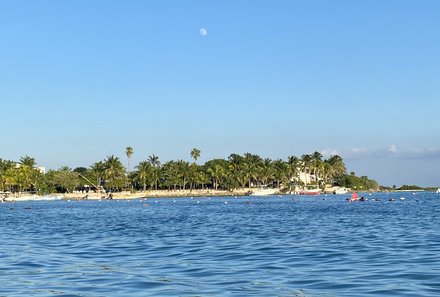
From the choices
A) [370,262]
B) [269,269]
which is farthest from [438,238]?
[269,269]

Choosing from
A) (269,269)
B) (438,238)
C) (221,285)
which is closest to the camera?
(221,285)

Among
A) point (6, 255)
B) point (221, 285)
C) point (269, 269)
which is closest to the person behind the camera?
Result: point (221, 285)

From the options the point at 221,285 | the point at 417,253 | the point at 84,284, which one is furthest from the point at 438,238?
the point at 84,284

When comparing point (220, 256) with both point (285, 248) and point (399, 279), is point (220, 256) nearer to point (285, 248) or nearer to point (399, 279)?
point (285, 248)

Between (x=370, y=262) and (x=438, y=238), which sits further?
(x=438, y=238)

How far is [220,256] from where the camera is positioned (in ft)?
97.7

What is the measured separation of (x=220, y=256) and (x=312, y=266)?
→ 592cm

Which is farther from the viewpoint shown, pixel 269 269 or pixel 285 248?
pixel 285 248

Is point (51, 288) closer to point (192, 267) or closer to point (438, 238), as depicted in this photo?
point (192, 267)

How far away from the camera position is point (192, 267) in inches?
1010

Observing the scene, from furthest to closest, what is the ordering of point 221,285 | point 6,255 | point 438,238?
point 438,238
point 6,255
point 221,285

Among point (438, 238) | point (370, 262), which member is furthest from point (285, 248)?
point (438, 238)

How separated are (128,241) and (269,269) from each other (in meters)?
18.4

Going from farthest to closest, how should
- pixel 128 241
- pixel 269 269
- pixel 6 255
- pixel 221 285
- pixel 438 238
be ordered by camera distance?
pixel 128 241 < pixel 438 238 < pixel 6 255 < pixel 269 269 < pixel 221 285
